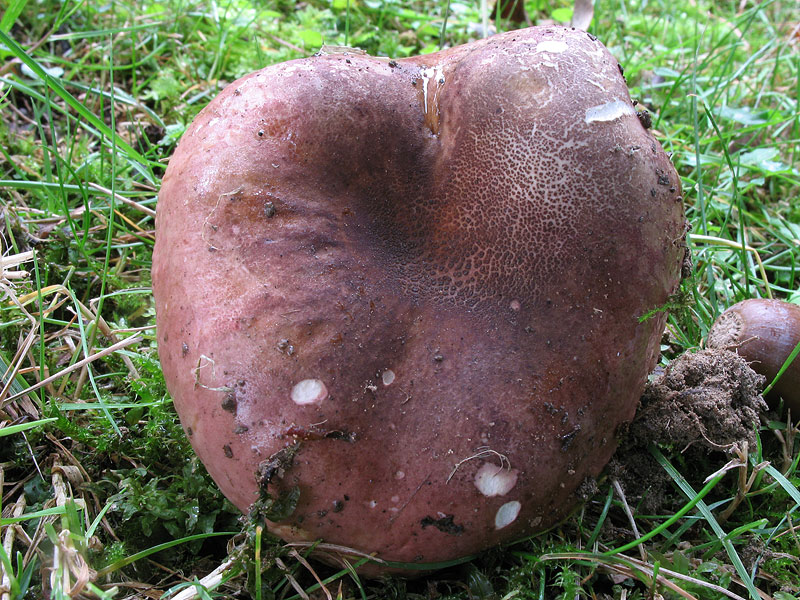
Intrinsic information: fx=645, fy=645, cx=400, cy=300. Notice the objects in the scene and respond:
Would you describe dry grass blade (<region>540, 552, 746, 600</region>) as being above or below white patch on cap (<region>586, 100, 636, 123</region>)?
below

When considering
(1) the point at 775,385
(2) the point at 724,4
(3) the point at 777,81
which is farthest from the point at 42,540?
(2) the point at 724,4

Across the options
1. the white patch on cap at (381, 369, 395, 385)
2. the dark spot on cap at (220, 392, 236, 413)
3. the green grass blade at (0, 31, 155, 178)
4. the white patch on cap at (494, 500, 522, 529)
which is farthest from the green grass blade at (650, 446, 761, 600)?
the green grass blade at (0, 31, 155, 178)

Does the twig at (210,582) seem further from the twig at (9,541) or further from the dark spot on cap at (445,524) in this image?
the dark spot on cap at (445,524)

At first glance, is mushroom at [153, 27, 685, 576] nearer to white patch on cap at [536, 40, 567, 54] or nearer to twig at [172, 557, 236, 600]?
white patch on cap at [536, 40, 567, 54]

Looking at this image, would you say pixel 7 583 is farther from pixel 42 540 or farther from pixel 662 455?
pixel 662 455

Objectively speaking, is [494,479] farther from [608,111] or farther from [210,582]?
[608,111]

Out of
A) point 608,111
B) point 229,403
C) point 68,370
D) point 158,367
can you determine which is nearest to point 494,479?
point 229,403
